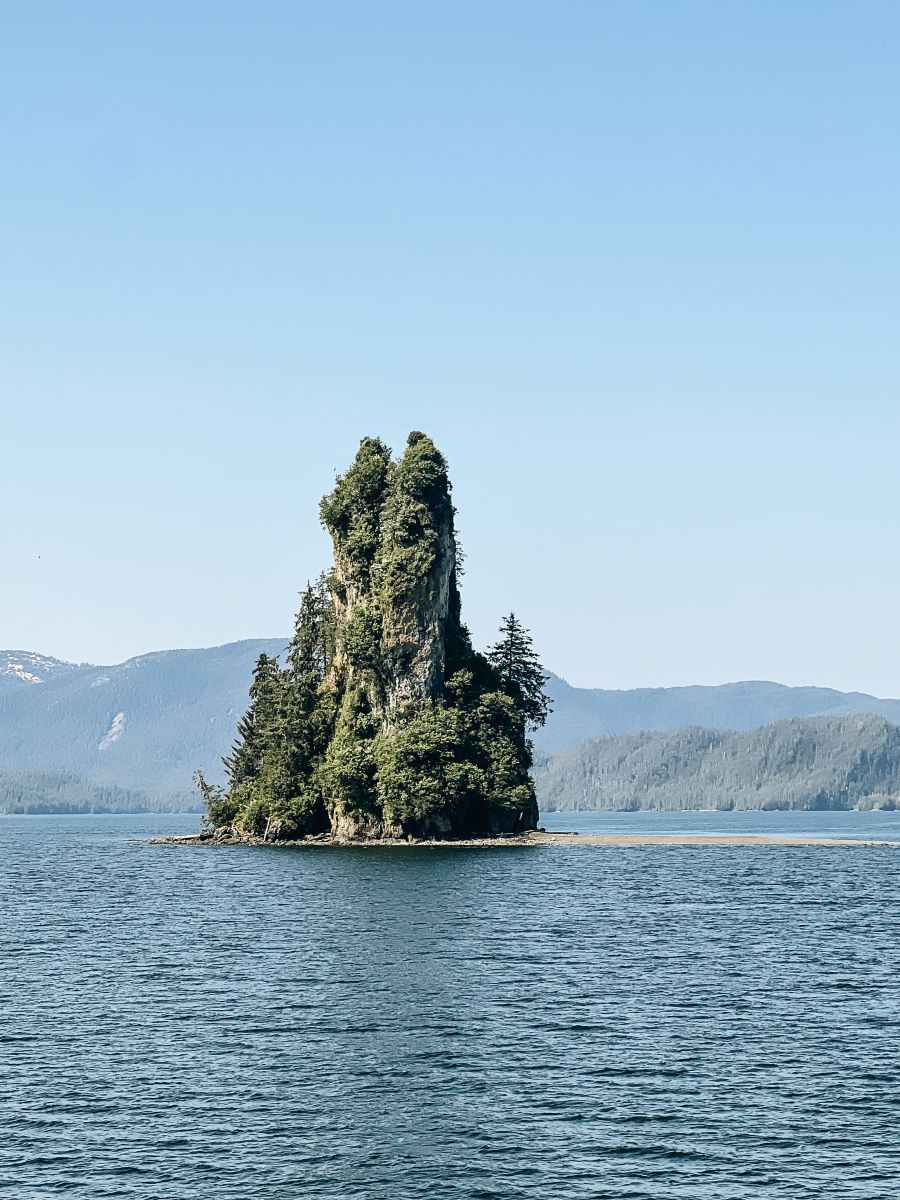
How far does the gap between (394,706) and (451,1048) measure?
380 feet

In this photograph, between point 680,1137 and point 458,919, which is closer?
point 680,1137

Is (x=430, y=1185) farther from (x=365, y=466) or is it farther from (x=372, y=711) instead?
(x=365, y=466)

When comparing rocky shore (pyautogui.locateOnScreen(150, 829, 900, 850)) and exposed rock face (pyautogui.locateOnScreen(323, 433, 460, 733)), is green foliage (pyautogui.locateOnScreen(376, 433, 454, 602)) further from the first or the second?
rocky shore (pyautogui.locateOnScreen(150, 829, 900, 850))

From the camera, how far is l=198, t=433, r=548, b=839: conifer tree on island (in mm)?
172375

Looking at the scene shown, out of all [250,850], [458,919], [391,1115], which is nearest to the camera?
[391,1115]

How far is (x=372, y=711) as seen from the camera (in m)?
179

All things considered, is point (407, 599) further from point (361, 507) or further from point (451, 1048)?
point (451, 1048)

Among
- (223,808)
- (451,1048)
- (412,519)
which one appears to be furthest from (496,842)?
(451,1048)

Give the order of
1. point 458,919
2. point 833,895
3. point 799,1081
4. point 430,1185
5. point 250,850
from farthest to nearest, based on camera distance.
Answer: point 250,850
point 833,895
point 458,919
point 799,1081
point 430,1185

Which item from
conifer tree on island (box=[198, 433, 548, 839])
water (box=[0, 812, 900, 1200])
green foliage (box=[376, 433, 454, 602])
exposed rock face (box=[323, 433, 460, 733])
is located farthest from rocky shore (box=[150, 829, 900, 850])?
water (box=[0, 812, 900, 1200])

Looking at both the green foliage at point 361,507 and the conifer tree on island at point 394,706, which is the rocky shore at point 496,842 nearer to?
the conifer tree on island at point 394,706

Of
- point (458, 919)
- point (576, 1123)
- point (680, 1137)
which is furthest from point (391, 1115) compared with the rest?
point (458, 919)

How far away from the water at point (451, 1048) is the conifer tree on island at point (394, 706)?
57322 mm

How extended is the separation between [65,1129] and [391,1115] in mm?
10209
